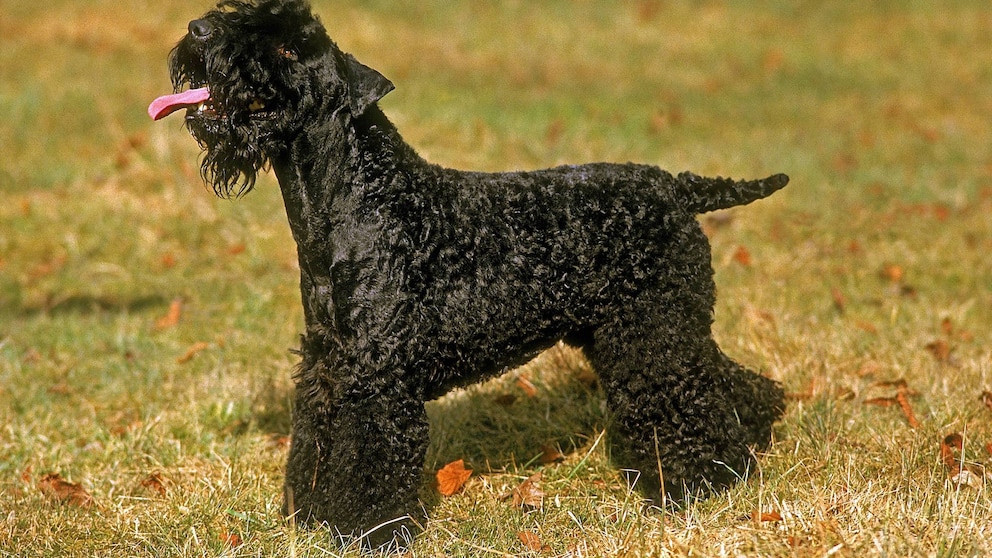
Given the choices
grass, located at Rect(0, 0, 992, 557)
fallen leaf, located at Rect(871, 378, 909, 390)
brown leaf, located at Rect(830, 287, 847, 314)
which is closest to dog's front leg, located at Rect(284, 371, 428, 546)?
grass, located at Rect(0, 0, 992, 557)

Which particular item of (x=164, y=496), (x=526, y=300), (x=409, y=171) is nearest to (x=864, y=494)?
(x=526, y=300)

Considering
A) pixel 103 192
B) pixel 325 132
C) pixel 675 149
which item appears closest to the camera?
pixel 325 132

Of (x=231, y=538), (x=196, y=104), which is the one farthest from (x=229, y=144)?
(x=231, y=538)

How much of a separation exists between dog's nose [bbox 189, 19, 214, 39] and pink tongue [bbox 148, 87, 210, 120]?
7.1 inches

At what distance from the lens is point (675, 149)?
9273mm

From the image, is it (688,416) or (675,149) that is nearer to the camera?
(688,416)

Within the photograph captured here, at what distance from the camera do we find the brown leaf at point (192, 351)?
5457 millimetres

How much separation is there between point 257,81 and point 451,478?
74.0 inches

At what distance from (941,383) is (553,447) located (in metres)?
2.05

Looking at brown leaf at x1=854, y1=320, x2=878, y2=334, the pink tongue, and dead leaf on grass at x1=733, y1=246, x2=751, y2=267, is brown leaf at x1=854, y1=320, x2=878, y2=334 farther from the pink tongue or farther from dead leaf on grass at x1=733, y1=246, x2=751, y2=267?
the pink tongue

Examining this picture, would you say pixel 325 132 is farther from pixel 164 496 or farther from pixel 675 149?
pixel 675 149

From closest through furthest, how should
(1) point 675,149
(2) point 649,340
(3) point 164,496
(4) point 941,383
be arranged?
(2) point 649,340, (3) point 164,496, (4) point 941,383, (1) point 675,149

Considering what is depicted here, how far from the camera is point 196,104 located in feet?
10.5

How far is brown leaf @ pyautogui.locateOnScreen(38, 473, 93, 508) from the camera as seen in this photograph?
13.1 ft
